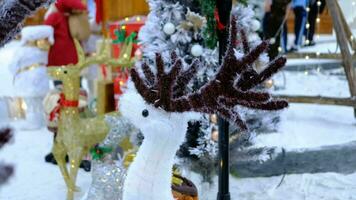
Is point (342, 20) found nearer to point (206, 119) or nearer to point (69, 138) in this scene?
point (206, 119)

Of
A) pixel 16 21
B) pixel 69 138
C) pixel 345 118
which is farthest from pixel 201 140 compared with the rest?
pixel 345 118

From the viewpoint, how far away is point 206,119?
10.7 feet

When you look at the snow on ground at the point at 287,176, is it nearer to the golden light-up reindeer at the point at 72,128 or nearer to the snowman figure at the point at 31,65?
the golden light-up reindeer at the point at 72,128

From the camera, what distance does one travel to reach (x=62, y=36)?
5.02m

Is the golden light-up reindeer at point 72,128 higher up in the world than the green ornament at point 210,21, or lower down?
lower down

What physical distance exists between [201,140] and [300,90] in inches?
145

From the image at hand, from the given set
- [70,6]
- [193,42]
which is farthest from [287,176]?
[70,6]

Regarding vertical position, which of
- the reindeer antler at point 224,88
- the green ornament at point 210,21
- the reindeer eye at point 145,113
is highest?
the green ornament at point 210,21

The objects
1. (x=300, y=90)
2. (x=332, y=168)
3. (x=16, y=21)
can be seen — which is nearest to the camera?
(x=16, y=21)

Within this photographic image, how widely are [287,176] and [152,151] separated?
219 centimetres

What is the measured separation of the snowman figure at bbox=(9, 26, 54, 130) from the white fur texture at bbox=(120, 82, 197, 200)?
10.9ft

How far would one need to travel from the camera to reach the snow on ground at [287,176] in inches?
134

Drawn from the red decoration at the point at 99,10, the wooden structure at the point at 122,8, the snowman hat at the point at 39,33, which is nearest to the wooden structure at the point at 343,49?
the red decoration at the point at 99,10

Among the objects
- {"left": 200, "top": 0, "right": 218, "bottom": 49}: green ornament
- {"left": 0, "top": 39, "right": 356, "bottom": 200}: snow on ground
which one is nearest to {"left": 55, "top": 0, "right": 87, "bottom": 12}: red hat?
{"left": 0, "top": 39, "right": 356, "bottom": 200}: snow on ground
